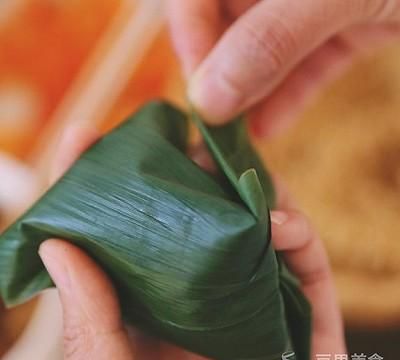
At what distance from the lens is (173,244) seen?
2.16 feet

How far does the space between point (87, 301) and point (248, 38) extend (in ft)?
1.36

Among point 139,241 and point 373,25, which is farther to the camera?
point 373,25

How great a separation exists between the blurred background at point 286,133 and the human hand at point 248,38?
12.4 inches

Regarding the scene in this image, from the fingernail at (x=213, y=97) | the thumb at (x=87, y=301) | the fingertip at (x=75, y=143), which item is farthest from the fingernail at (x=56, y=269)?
the fingernail at (x=213, y=97)

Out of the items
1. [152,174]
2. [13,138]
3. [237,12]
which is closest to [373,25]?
[237,12]

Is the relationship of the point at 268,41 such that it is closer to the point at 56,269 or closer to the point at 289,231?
the point at 289,231

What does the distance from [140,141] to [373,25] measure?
0.57m

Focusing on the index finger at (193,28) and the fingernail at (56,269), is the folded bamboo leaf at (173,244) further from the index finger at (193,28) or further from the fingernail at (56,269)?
the index finger at (193,28)

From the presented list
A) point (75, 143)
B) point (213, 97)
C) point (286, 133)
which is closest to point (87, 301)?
point (75, 143)

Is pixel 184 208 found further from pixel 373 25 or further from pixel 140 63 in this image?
pixel 140 63

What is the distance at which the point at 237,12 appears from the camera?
1101 millimetres

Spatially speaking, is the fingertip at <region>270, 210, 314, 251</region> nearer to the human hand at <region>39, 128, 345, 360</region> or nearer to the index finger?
the human hand at <region>39, 128, 345, 360</region>

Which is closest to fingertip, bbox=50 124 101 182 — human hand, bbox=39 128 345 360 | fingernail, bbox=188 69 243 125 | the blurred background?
human hand, bbox=39 128 345 360

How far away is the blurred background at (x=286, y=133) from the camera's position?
1230 mm
